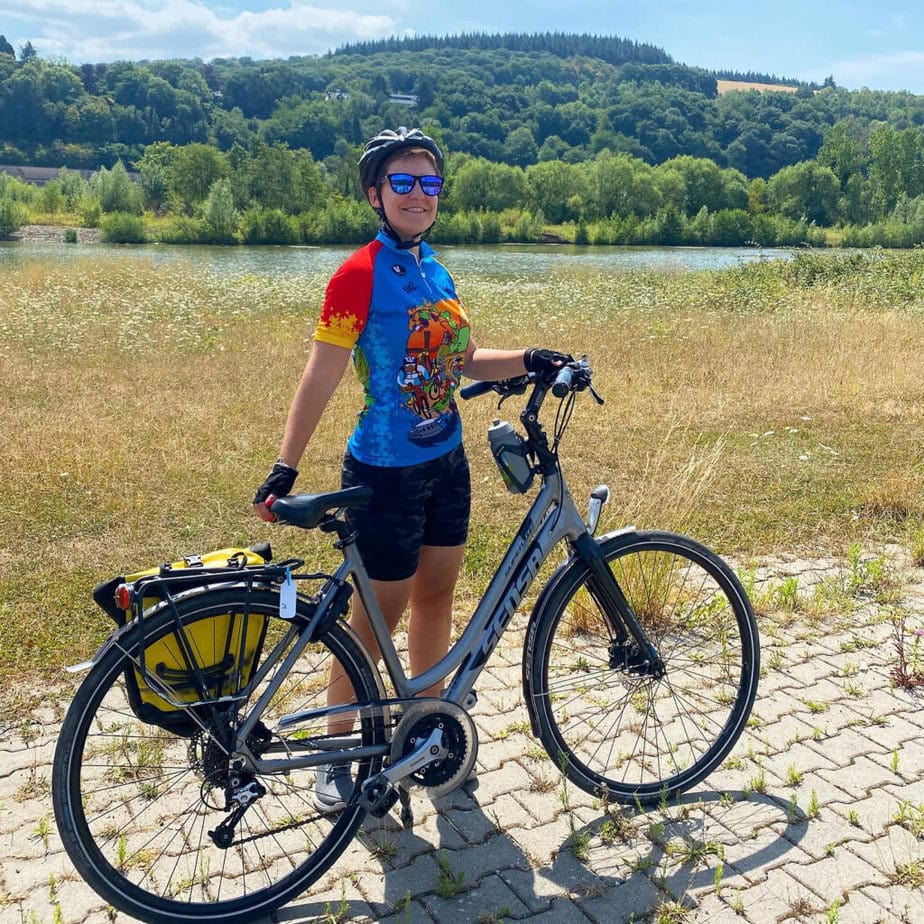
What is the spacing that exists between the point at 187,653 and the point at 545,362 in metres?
1.41

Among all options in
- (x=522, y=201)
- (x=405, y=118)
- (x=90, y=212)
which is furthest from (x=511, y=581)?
(x=405, y=118)

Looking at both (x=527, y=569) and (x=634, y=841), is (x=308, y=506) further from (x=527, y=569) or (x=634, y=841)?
(x=634, y=841)

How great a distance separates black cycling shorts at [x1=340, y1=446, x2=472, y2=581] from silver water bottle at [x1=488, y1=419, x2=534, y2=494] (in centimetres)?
18

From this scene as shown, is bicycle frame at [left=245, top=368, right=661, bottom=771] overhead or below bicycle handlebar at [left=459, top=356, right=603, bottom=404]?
below

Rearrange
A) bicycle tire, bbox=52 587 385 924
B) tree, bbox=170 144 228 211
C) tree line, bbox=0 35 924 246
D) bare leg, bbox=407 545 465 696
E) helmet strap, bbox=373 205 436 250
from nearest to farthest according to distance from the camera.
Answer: bicycle tire, bbox=52 587 385 924, helmet strap, bbox=373 205 436 250, bare leg, bbox=407 545 465 696, tree line, bbox=0 35 924 246, tree, bbox=170 144 228 211

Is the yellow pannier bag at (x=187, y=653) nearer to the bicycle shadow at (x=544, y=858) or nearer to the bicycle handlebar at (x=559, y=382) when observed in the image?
the bicycle shadow at (x=544, y=858)

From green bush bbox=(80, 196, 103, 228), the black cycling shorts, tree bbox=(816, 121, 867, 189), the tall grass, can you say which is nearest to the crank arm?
the black cycling shorts

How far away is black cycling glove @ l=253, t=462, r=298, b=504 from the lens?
2.54 metres

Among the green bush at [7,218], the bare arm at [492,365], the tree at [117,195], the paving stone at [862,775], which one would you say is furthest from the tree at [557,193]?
the paving stone at [862,775]

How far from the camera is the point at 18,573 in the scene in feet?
16.8

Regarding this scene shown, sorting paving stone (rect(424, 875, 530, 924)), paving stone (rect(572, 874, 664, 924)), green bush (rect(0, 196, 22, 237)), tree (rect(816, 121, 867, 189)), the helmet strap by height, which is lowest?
paving stone (rect(424, 875, 530, 924))

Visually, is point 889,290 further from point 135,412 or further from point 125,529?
point 125,529

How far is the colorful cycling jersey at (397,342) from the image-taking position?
2676 millimetres

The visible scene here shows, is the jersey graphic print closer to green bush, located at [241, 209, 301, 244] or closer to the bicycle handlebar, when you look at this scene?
the bicycle handlebar
